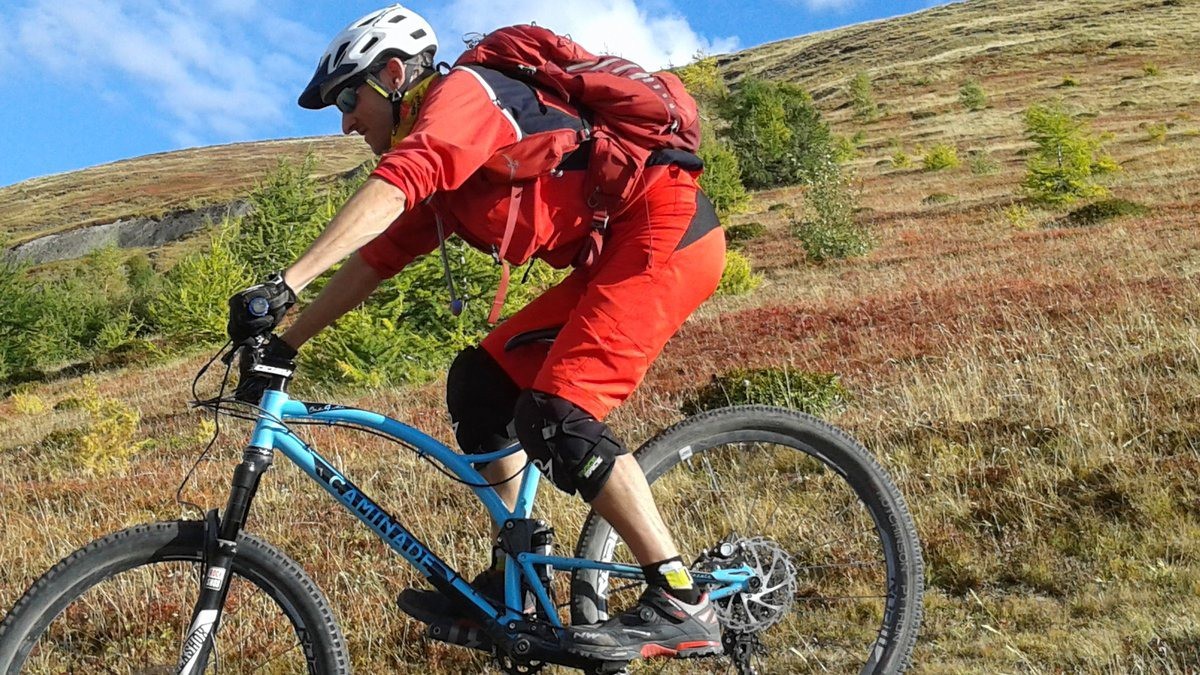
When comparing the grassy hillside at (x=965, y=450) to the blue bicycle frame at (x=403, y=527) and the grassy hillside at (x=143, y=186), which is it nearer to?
the blue bicycle frame at (x=403, y=527)

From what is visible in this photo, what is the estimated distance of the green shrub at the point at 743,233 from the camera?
107 ft

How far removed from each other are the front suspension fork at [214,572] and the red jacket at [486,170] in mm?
1010

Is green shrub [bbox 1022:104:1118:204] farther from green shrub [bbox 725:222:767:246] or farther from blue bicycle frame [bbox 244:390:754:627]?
blue bicycle frame [bbox 244:390:754:627]

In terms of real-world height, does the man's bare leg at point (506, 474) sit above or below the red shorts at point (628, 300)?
below

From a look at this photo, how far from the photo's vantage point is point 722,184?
39812 mm

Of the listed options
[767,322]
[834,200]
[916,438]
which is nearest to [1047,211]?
[834,200]

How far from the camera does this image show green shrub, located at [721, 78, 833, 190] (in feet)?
181

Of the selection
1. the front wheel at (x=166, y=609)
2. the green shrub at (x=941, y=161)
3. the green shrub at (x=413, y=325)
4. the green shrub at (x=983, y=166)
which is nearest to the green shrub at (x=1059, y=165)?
the green shrub at (x=983, y=166)

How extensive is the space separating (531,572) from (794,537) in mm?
1141

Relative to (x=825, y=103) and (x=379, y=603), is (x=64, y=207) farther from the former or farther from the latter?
(x=379, y=603)

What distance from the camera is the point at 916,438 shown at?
566 cm

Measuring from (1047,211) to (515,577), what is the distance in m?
27.5

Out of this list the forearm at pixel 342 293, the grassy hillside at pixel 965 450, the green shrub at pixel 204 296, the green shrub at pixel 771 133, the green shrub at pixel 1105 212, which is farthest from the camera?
the green shrub at pixel 771 133

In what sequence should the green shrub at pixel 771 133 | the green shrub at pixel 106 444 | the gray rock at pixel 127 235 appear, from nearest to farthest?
the green shrub at pixel 106 444
the green shrub at pixel 771 133
the gray rock at pixel 127 235
